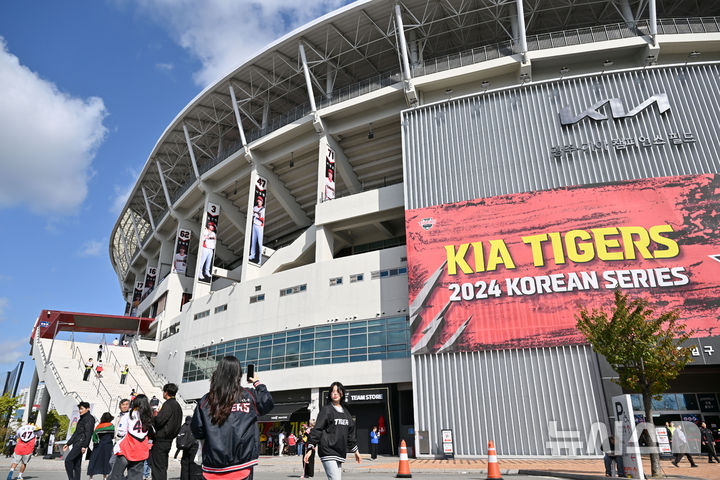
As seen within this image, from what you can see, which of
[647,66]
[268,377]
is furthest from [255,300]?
[647,66]

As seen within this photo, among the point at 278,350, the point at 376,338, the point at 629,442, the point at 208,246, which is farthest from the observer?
the point at 208,246

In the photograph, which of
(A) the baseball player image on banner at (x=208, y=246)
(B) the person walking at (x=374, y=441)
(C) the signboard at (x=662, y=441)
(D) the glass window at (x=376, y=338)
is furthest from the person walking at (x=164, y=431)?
(A) the baseball player image on banner at (x=208, y=246)

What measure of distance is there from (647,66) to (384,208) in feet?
54.1

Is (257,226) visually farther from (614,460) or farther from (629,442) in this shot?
(629,442)

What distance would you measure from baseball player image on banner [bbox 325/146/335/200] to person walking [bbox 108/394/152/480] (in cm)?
2426

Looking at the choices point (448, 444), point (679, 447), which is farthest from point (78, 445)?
→ point (679, 447)

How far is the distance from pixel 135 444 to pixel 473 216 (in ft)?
63.8

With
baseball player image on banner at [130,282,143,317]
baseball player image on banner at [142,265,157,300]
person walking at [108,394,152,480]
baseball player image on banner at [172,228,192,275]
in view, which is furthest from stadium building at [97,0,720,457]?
baseball player image on banner at [130,282,143,317]

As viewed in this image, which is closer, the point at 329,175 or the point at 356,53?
the point at 329,175

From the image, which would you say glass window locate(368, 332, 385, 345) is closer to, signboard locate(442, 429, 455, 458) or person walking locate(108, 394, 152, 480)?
signboard locate(442, 429, 455, 458)

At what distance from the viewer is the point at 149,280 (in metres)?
55.2

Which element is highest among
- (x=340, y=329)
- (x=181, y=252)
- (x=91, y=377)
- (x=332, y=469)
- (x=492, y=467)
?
(x=181, y=252)

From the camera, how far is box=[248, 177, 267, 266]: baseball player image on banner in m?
33.4

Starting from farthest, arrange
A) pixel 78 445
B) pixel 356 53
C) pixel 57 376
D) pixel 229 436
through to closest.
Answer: pixel 356 53 → pixel 57 376 → pixel 78 445 → pixel 229 436
